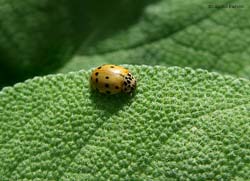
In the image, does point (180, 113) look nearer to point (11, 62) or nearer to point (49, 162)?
point (49, 162)

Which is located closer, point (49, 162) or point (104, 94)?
point (49, 162)

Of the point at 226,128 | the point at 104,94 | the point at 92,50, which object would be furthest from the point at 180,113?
the point at 92,50

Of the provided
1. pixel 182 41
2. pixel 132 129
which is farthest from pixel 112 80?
pixel 182 41

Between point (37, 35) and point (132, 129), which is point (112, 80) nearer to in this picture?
point (132, 129)

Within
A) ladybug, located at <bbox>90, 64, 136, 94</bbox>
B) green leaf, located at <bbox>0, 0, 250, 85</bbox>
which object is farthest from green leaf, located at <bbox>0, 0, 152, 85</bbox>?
ladybug, located at <bbox>90, 64, 136, 94</bbox>

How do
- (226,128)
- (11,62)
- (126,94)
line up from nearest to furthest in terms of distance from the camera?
(226,128) → (126,94) → (11,62)

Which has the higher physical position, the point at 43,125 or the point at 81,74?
the point at 81,74
